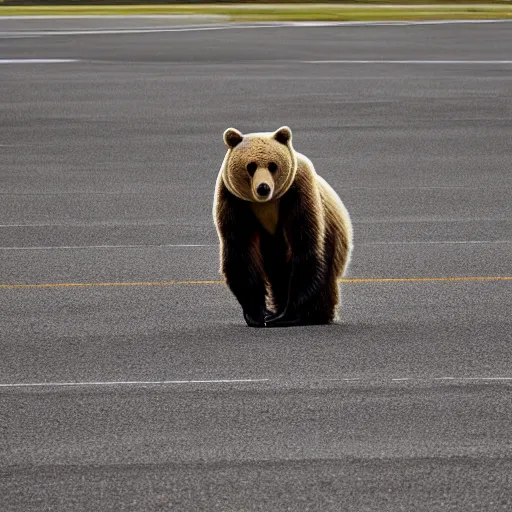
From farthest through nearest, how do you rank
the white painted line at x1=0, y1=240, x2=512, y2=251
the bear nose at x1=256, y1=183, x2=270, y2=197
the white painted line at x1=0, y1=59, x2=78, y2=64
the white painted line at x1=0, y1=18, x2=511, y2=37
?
the white painted line at x1=0, y1=18, x2=511, y2=37 < the white painted line at x1=0, y1=59, x2=78, y2=64 < the white painted line at x1=0, y1=240, x2=512, y2=251 < the bear nose at x1=256, y1=183, x2=270, y2=197

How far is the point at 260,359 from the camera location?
8188 mm

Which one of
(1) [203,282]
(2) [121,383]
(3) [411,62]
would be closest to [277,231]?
(2) [121,383]

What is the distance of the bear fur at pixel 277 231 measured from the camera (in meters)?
7.85

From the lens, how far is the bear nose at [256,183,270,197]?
7.68 meters

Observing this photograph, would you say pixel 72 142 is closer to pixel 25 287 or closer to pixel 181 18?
pixel 25 287

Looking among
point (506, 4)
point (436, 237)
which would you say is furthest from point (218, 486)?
point (506, 4)

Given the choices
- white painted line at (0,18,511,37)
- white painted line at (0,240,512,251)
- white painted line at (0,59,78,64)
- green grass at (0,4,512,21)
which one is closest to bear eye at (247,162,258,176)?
white painted line at (0,240,512,251)

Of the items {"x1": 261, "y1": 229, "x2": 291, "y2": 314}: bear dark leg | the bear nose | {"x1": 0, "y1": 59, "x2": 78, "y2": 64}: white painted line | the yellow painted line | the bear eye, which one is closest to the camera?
the bear nose

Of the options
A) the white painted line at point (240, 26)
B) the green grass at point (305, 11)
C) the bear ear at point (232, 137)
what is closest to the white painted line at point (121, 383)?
the bear ear at point (232, 137)

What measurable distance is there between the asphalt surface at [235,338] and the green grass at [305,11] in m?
36.5

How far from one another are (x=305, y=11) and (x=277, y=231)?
5798 centimetres

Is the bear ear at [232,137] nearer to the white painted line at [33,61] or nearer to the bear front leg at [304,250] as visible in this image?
the bear front leg at [304,250]

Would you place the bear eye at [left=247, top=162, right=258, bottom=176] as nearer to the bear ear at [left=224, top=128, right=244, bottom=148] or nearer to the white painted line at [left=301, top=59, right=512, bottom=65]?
the bear ear at [left=224, top=128, right=244, bottom=148]

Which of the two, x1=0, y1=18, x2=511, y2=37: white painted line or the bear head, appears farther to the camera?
x1=0, y1=18, x2=511, y2=37: white painted line
